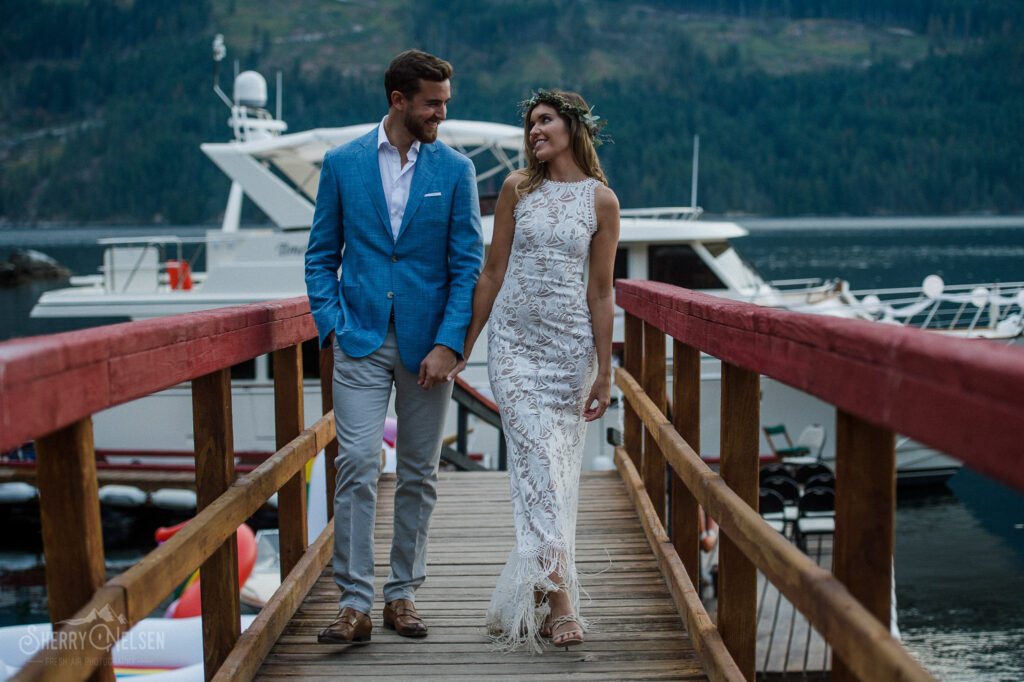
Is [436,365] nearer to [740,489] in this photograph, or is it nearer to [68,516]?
[740,489]

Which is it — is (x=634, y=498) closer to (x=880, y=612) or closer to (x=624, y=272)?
(x=880, y=612)

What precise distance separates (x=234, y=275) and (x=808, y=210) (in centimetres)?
16535

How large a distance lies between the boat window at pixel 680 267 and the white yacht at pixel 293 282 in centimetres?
1

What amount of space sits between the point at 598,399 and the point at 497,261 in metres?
0.58

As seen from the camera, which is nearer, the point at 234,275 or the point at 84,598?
the point at 84,598

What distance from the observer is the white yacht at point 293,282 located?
39.4 feet

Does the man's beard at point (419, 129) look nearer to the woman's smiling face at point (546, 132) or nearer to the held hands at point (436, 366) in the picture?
the woman's smiling face at point (546, 132)

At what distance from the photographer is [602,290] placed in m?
3.23

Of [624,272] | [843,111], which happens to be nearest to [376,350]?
[624,272]

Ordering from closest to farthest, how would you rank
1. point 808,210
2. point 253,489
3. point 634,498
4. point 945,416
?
1. point 945,416
2. point 253,489
3. point 634,498
4. point 808,210

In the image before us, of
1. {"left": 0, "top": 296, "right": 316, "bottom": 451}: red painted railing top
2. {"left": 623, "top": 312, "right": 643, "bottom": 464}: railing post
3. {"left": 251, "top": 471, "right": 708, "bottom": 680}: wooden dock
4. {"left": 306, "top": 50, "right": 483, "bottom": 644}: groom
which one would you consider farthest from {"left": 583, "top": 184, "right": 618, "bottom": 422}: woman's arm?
{"left": 623, "top": 312, "right": 643, "bottom": 464}: railing post

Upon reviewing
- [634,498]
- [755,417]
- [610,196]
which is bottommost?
[634,498]

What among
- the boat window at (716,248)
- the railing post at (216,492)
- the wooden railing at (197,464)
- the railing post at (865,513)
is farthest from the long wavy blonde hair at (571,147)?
the boat window at (716,248)

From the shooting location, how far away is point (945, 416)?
130 centimetres
